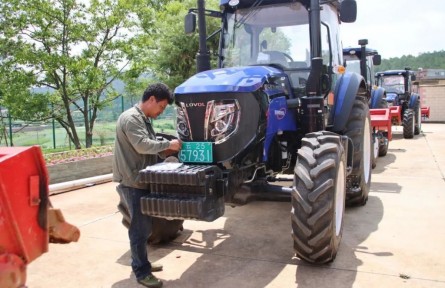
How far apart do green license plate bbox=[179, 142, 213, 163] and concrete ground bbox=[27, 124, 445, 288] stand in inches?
40.1

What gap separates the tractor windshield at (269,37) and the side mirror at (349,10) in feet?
1.62

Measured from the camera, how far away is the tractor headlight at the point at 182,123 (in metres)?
4.18

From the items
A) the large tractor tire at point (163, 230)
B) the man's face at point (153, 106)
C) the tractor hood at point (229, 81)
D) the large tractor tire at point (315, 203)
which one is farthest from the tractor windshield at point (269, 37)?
the large tractor tire at point (163, 230)

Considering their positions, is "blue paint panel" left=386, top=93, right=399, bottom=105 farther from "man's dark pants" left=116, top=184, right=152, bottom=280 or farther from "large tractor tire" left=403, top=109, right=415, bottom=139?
"man's dark pants" left=116, top=184, right=152, bottom=280

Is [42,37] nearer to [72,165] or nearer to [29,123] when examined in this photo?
[29,123]

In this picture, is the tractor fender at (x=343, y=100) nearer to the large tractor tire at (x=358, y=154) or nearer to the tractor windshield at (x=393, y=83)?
the large tractor tire at (x=358, y=154)

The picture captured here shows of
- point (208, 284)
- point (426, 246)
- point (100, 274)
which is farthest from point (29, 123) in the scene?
point (426, 246)

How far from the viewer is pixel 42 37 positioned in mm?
11477

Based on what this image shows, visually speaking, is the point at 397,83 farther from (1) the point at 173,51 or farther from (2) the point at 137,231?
(2) the point at 137,231

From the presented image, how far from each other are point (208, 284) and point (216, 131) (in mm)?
1341

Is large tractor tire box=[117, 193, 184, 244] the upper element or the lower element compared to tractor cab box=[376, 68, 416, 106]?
lower

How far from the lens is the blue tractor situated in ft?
12.2

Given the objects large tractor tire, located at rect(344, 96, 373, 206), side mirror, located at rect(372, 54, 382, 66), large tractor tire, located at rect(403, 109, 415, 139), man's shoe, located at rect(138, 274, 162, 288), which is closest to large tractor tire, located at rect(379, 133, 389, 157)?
side mirror, located at rect(372, 54, 382, 66)

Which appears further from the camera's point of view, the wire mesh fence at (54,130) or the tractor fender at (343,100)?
the wire mesh fence at (54,130)
